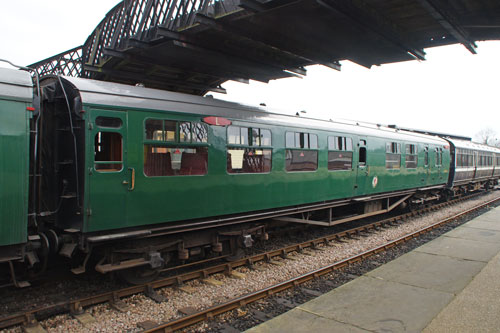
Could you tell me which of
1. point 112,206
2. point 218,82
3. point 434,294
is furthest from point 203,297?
point 218,82

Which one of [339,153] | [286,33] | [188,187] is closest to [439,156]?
[339,153]

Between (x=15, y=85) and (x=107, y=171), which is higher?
(x=15, y=85)

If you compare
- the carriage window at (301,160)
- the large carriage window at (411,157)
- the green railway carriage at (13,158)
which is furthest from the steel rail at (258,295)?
the large carriage window at (411,157)

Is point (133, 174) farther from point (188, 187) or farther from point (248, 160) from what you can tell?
point (248, 160)

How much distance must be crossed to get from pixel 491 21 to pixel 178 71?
8.80 metres

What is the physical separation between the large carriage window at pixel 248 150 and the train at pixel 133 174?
2 cm

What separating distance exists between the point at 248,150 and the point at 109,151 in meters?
2.70

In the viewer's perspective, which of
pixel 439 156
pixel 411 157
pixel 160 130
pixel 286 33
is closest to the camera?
pixel 160 130

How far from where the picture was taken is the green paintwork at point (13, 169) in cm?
451

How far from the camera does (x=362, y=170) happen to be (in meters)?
10.7

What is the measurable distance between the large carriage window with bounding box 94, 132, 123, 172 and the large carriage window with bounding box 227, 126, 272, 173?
2.06 metres

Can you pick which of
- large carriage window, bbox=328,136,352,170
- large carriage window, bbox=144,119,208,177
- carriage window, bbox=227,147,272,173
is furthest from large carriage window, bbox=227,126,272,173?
large carriage window, bbox=328,136,352,170

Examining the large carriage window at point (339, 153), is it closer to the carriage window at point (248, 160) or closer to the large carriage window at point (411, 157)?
the carriage window at point (248, 160)

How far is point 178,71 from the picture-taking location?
40.7 ft
